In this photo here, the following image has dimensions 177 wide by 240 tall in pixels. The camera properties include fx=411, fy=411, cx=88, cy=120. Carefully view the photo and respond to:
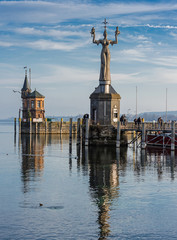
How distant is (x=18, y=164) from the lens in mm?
43406

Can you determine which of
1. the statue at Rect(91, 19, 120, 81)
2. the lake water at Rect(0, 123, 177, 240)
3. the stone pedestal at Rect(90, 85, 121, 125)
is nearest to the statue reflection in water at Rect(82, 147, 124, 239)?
the lake water at Rect(0, 123, 177, 240)

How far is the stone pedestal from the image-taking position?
59062 millimetres

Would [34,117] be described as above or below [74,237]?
above

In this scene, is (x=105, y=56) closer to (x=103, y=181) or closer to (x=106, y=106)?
(x=106, y=106)

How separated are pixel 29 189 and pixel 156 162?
66.0ft

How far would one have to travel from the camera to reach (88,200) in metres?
26.4

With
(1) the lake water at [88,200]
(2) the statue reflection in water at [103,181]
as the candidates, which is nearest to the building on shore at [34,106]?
(2) the statue reflection in water at [103,181]

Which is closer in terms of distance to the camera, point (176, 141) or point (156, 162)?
point (156, 162)

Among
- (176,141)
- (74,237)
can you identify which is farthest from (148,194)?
(176,141)

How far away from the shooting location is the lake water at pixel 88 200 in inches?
807

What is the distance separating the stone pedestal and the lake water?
14762 millimetres

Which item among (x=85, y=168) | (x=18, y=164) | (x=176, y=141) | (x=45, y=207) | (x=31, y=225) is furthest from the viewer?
(x=176, y=141)

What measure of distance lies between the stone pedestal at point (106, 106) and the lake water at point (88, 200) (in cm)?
1476

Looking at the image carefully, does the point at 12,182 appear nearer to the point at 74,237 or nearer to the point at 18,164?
the point at 18,164
